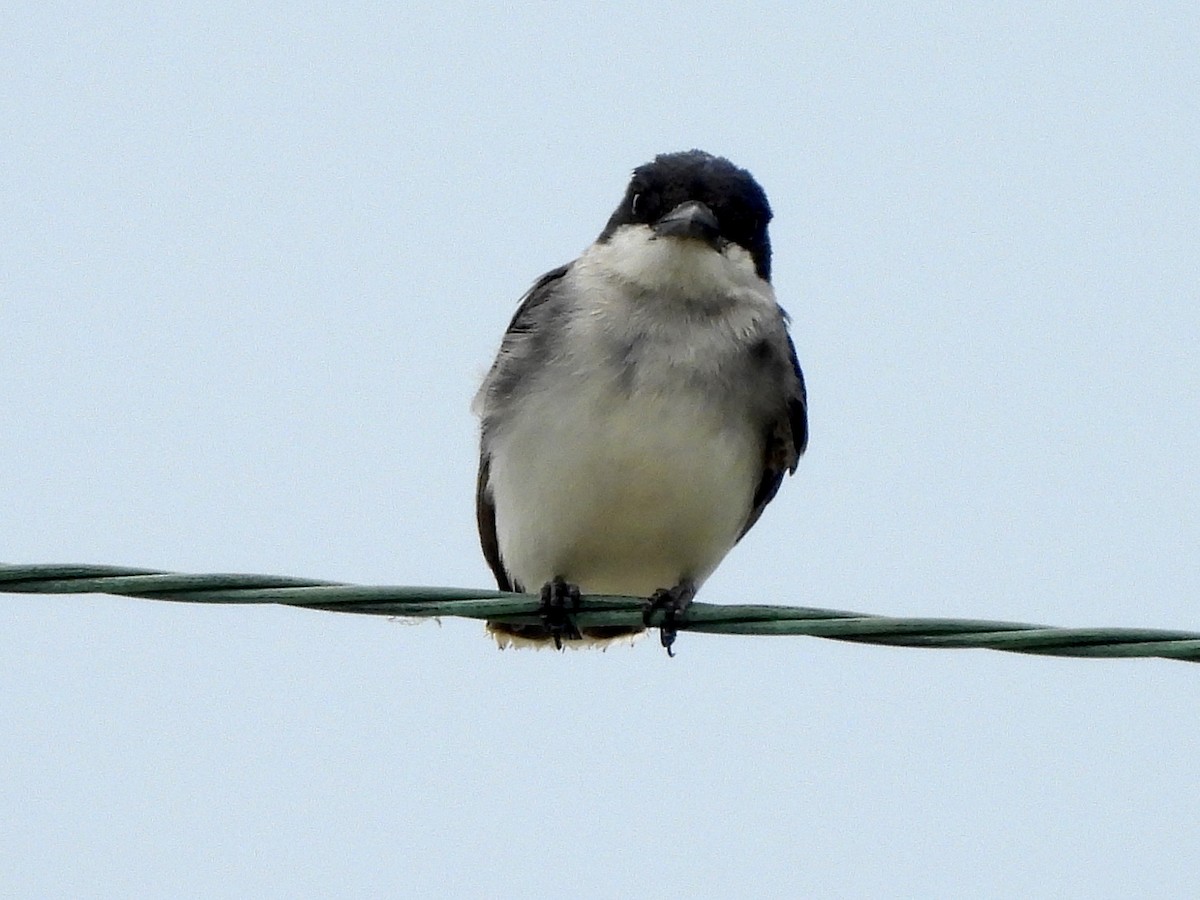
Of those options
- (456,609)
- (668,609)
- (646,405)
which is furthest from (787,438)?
(456,609)

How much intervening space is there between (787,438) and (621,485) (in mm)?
801

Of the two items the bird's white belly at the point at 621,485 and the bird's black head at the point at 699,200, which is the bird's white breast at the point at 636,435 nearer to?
Answer: the bird's white belly at the point at 621,485

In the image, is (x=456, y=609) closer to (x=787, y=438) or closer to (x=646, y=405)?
(x=646, y=405)

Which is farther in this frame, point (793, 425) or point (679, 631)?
point (793, 425)

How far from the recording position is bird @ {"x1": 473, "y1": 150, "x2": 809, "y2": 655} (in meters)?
7.27

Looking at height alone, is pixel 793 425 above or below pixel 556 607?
above

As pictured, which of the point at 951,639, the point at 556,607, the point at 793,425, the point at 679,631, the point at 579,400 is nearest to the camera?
the point at 951,639

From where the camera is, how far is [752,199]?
8125 mm

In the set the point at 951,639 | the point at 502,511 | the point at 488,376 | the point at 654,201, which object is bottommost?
the point at 951,639

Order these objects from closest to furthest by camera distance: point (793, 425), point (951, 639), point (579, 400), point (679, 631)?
point (951, 639)
point (679, 631)
point (579, 400)
point (793, 425)

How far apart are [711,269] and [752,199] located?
0.54m

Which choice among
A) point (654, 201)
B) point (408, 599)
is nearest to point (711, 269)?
point (654, 201)

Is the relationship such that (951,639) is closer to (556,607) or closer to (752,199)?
(556,607)

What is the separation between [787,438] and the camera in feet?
25.2
